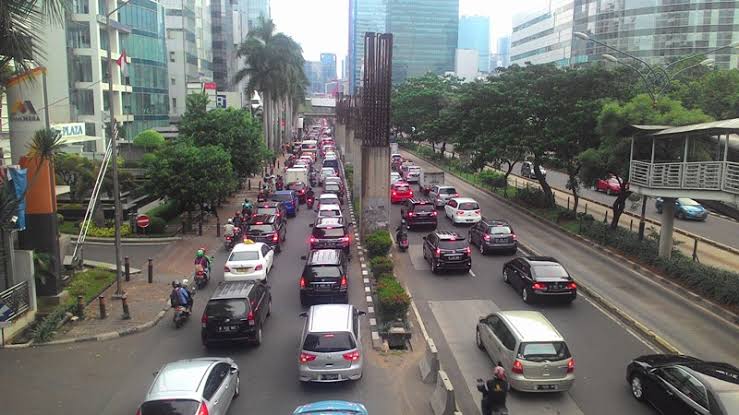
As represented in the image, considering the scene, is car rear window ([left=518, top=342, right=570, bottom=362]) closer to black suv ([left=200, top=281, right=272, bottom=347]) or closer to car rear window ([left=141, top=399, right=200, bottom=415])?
car rear window ([left=141, top=399, right=200, bottom=415])

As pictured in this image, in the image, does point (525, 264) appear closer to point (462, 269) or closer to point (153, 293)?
point (462, 269)

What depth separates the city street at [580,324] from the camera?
41.4ft

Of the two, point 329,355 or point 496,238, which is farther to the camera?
point 496,238

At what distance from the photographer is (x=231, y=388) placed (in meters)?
11.9

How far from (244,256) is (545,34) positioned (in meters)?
108

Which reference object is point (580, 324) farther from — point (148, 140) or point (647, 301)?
point (148, 140)

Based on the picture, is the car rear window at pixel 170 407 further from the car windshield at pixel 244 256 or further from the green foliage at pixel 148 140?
the green foliage at pixel 148 140

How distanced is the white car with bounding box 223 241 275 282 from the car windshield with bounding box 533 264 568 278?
909cm

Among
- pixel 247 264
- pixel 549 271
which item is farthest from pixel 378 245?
pixel 549 271

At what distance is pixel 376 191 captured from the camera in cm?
2798

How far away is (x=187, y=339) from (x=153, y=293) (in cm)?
485

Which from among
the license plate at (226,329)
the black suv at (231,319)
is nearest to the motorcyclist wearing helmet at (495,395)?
the black suv at (231,319)

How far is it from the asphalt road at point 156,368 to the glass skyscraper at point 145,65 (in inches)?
2016

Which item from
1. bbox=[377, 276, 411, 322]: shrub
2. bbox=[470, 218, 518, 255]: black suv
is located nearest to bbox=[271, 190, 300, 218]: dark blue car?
bbox=[470, 218, 518, 255]: black suv
